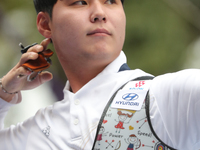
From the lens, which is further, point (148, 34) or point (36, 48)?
point (148, 34)

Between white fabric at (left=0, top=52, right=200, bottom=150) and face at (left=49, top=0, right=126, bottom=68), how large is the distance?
0.22 feet

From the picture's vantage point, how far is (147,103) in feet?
2.18

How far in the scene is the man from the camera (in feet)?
2.03

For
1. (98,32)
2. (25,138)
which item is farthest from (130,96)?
(25,138)

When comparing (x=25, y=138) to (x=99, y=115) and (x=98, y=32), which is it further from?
(x=98, y=32)

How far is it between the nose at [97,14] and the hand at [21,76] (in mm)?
259

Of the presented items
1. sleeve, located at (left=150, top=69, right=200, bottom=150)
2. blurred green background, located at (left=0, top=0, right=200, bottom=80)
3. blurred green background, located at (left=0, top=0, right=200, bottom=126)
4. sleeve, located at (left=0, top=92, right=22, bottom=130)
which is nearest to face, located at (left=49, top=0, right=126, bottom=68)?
sleeve, located at (left=150, top=69, right=200, bottom=150)

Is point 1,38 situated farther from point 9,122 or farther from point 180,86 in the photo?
point 180,86

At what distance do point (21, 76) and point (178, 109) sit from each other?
641 millimetres

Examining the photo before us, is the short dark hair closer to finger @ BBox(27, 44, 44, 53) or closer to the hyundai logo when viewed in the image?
finger @ BBox(27, 44, 44, 53)

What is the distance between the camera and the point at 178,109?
0.60 meters

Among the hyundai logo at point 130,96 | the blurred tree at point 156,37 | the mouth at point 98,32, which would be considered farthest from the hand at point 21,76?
the blurred tree at point 156,37

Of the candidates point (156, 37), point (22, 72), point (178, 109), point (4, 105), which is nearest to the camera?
point (178, 109)

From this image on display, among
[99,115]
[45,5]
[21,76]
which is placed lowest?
[99,115]
